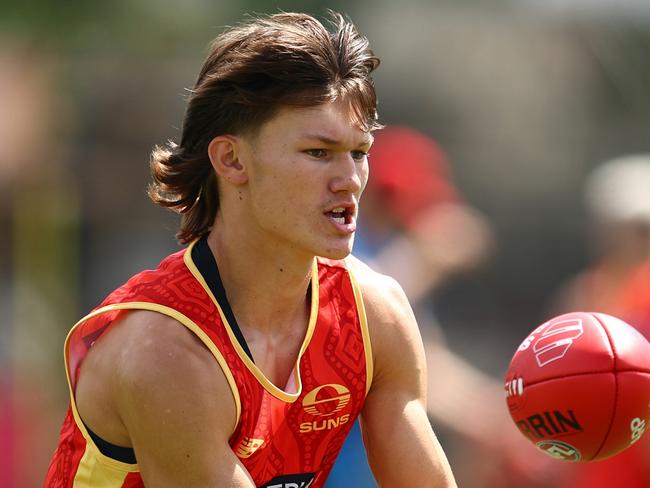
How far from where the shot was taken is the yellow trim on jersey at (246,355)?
13.0ft

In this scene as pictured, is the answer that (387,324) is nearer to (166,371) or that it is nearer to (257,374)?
(257,374)

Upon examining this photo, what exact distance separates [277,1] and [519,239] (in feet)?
10.9

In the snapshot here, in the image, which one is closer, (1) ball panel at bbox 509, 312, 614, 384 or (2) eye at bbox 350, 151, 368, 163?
(2) eye at bbox 350, 151, 368, 163

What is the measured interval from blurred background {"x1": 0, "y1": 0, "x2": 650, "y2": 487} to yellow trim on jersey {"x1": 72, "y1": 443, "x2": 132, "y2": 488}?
5.28m

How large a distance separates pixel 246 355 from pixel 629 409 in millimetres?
1293

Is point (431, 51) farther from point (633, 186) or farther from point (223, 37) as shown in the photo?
point (223, 37)

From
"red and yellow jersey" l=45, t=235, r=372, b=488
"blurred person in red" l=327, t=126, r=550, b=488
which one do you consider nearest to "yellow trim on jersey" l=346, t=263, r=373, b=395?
"red and yellow jersey" l=45, t=235, r=372, b=488

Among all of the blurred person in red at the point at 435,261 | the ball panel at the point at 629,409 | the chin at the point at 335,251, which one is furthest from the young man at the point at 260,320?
the blurred person in red at the point at 435,261

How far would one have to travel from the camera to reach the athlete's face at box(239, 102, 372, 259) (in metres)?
3.96

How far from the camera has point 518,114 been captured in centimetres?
1269

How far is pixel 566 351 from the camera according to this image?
4.35 metres

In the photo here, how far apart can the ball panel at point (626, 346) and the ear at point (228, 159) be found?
1319 mm

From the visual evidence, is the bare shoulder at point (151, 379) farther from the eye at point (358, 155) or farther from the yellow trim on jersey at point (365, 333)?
the eye at point (358, 155)

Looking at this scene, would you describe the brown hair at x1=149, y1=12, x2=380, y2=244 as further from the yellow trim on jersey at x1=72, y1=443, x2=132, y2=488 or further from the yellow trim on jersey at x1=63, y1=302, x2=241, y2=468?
the yellow trim on jersey at x1=72, y1=443, x2=132, y2=488
